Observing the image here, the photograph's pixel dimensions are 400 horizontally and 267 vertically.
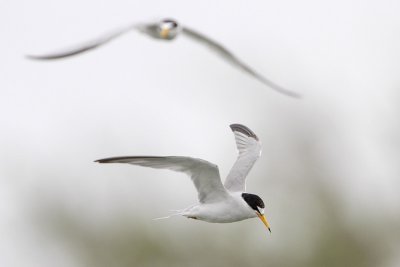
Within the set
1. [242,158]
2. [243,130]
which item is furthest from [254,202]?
[243,130]

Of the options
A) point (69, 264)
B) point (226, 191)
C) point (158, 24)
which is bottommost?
point (69, 264)

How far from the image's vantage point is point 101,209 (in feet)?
88.9

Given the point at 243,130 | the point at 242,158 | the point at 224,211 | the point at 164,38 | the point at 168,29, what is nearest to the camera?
the point at 164,38

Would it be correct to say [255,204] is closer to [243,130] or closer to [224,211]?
[224,211]

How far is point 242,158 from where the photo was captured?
12.3 m

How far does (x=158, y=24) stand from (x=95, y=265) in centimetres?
1713

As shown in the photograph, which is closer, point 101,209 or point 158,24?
point 158,24

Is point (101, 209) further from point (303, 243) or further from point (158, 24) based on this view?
point (158, 24)

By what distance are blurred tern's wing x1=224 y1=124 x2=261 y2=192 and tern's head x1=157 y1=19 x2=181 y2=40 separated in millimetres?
3346

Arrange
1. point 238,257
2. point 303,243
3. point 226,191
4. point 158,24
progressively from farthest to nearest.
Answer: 1. point 303,243
2. point 238,257
3. point 226,191
4. point 158,24

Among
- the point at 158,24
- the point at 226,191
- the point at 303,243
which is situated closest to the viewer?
the point at 158,24

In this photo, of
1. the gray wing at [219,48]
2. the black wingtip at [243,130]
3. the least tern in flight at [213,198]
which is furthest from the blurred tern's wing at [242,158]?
the gray wing at [219,48]

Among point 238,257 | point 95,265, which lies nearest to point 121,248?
point 95,265

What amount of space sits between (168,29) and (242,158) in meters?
3.89
